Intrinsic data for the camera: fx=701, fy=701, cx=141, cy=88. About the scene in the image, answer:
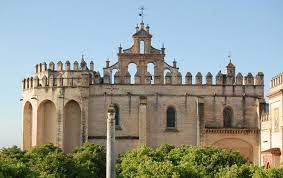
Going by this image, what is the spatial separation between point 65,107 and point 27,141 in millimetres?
6796

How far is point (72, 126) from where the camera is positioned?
218ft

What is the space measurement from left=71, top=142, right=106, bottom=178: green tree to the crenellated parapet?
788 centimetres

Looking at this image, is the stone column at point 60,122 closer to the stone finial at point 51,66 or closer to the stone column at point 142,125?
the stone finial at point 51,66

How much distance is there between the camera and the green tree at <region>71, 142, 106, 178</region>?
2079 inches

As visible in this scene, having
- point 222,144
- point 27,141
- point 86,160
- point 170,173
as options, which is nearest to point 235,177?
point 170,173

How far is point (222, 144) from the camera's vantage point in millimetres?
65562

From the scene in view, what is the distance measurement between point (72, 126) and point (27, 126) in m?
6.58

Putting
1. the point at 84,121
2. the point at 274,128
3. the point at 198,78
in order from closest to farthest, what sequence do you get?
the point at 274,128 → the point at 84,121 → the point at 198,78

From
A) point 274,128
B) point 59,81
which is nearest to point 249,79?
point 274,128

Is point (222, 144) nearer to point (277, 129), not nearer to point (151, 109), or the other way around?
point (151, 109)

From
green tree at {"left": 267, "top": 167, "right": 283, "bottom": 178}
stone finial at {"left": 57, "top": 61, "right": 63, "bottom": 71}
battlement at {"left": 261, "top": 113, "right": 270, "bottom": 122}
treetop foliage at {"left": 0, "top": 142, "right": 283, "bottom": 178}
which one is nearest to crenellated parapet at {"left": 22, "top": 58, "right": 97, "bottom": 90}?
stone finial at {"left": 57, "top": 61, "right": 63, "bottom": 71}

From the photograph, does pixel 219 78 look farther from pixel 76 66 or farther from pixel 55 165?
pixel 55 165

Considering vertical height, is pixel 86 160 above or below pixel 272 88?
below

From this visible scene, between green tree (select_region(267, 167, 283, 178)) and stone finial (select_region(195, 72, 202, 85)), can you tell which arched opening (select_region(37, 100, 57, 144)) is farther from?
green tree (select_region(267, 167, 283, 178))
